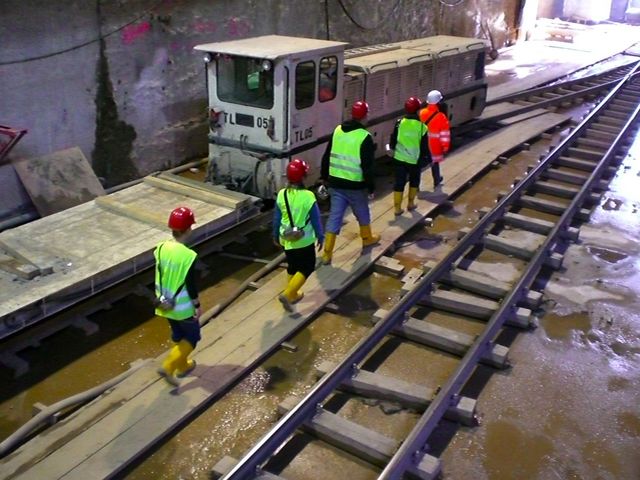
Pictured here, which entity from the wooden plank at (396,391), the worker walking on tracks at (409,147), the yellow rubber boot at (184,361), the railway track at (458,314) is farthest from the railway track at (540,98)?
the yellow rubber boot at (184,361)

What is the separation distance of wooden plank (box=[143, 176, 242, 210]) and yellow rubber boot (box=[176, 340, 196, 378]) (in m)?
2.68

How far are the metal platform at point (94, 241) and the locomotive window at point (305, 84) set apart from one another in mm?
1520

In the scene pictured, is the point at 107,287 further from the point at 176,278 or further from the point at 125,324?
the point at 176,278

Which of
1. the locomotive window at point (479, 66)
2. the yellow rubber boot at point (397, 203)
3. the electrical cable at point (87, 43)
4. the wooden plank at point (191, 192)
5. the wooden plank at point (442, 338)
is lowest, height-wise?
the wooden plank at point (442, 338)

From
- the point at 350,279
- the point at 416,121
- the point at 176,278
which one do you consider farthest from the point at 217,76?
the point at 176,278

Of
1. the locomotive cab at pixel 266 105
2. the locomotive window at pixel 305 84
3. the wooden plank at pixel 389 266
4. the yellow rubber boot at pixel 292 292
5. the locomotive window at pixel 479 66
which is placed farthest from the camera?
the locomotive window at pixel 479 66

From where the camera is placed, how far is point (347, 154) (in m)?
7.41

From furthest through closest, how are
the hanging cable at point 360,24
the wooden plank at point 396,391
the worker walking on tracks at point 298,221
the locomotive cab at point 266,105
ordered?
the hanging cable at point 360,24 < the locomotive cab at point 266,105 < the worker walking on tracks at point 298,221 < the wooden plank at point 396,391

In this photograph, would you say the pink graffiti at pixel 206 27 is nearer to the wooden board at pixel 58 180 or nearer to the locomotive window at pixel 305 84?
the wooden board at pixel 58 180

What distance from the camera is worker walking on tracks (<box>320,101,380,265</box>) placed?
7367mm

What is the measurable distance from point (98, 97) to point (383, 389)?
21.7 feet

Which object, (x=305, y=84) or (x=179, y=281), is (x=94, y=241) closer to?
(x=179, y=281)

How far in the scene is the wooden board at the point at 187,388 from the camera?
193 inches

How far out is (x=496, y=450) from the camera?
5.12 meters
